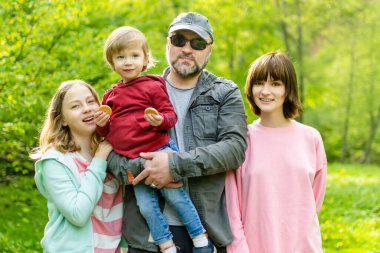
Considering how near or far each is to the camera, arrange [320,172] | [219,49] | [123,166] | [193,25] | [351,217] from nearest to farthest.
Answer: [123,166] → [193,25] → [320,172] → [351,217] → [219,49]

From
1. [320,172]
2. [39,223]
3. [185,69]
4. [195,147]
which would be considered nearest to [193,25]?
[185,69]

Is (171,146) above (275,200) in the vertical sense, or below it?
above

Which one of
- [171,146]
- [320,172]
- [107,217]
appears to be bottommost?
[107,217]

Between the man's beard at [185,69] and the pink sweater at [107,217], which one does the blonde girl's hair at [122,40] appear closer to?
the man's beard at [185,69]

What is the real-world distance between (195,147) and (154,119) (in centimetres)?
35

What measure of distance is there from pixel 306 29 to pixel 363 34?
3.96m

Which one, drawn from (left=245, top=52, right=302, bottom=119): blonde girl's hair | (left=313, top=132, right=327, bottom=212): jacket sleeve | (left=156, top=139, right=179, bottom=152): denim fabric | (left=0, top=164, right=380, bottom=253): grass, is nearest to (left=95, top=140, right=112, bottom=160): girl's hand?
(left=156, top=139, right=179, bottom=152): denim fabric

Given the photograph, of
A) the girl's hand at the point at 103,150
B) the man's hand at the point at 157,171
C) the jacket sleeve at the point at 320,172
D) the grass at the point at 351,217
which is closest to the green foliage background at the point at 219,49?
the grass at the point at 351,217

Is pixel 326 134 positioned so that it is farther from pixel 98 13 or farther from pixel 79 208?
pixel 79 208

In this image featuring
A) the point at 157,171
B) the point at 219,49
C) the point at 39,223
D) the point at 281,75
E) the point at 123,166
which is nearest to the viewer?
the point at 157,171

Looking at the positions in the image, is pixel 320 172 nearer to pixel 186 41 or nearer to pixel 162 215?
pixel 162 215

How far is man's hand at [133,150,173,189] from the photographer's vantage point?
291 centimetres

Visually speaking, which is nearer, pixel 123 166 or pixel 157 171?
pixel 157 171

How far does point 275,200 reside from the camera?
127 inches
